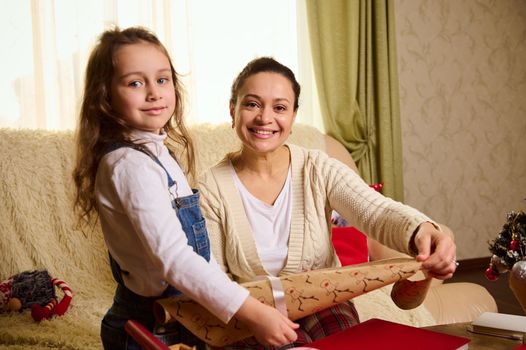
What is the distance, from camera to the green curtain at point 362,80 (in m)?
3.24

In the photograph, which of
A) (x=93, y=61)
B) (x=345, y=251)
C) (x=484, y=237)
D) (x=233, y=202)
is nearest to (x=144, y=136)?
(x=93, y=61)

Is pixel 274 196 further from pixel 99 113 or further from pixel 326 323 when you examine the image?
pixel 99 113

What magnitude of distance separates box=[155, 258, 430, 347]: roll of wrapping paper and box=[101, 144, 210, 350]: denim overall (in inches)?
3.9

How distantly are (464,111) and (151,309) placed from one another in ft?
11.0

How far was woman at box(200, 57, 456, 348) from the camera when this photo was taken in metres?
1.45

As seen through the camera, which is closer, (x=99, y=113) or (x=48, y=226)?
(x=99, y=113)

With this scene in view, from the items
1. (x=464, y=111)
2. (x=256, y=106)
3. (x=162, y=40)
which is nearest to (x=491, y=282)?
(x=464, y=111)

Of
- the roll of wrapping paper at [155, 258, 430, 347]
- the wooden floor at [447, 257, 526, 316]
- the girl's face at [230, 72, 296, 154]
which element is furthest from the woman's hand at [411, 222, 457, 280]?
the wooden floor at [447, 257, 526, 316]

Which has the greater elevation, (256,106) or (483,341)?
(256,106)

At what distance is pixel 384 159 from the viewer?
3.36m

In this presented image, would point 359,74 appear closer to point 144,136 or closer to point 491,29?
point 491,29

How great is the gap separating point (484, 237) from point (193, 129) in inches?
99.9

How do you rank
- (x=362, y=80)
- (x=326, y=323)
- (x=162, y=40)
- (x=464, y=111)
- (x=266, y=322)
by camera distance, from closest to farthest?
(x=266, y=322) → (x=326, y=323) → (x=162, y=40) → (x=362, y=80) → (x=464, y=111)

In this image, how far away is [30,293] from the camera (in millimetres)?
1930
